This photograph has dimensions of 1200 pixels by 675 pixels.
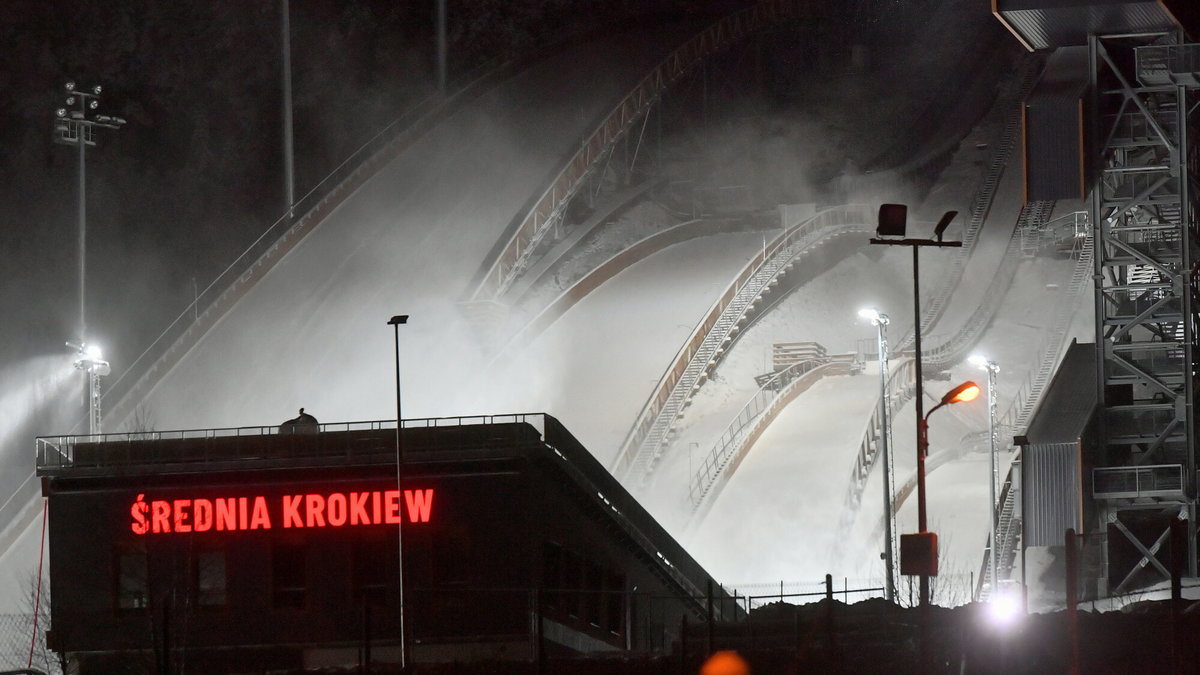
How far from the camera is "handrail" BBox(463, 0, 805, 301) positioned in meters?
66.2

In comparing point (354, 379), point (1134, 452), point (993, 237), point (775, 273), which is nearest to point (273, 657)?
point (1134, 452)

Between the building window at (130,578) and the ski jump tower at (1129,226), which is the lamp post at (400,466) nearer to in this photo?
the building window at (130,578)

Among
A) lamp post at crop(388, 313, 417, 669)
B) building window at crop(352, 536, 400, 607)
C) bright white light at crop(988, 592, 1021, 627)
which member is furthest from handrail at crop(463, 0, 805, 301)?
bright white light at crop(988, 592, 1021, 627)

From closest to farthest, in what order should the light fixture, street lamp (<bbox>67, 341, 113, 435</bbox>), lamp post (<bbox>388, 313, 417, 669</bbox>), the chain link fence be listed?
1. the light fixture
2. lamp post (<bbox>388, 313, 417, 669</bbox>)
3. the chain link fence
4. street lamp (<bbox>67, 341, 113, 435</bbox>)

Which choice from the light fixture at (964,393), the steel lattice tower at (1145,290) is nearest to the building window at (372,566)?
the light fixture at (964,393)

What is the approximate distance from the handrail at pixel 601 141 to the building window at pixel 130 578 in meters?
30.8

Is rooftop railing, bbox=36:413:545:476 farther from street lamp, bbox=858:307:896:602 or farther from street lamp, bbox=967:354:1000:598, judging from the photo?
street lamp, bbox=967:354:1000:598

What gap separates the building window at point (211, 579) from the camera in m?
34.4

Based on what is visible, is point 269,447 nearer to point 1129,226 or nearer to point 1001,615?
point 1001,615

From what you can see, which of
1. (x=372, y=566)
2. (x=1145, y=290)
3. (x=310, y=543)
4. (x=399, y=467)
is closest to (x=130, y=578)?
(x=310, y=543)

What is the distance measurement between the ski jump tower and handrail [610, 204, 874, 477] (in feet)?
63.6

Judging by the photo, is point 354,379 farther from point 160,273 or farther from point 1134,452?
point 1134,452

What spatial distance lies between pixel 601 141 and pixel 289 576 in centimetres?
4195

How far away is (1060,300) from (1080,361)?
82.0 ft
